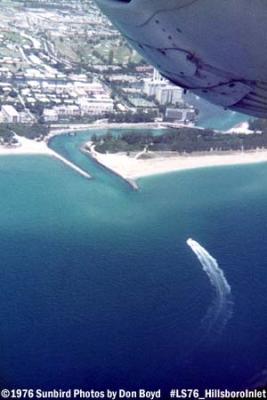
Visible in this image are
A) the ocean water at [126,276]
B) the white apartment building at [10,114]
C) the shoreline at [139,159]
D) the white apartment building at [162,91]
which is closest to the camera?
the ocean water at [126,276]

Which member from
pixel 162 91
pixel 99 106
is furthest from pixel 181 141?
pixel 162 91

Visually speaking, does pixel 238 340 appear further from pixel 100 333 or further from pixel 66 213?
pixel 66 213

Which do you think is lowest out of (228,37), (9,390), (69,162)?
(9,390)

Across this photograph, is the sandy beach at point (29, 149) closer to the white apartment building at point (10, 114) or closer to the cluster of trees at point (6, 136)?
the cluster of trees at point (6, 136)

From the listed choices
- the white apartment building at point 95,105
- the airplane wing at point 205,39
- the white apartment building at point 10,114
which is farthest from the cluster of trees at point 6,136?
the airplane wing at point 205,39

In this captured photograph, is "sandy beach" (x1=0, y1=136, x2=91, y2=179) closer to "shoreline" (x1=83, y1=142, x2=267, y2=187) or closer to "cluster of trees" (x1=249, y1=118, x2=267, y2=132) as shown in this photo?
"shoreline" (x1=83, y1=142, x2=267, y2=187)

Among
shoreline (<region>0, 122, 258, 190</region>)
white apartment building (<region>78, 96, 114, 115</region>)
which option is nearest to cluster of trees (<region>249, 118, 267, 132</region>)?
shoreline (<region>0, 122, 258, 190</region>)

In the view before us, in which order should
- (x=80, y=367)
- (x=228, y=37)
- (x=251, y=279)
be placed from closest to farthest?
(x=228, y=37)
(x=80, y=367)
(x=251, y=279)

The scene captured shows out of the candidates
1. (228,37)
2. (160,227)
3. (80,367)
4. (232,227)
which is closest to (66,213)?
(160,227)
